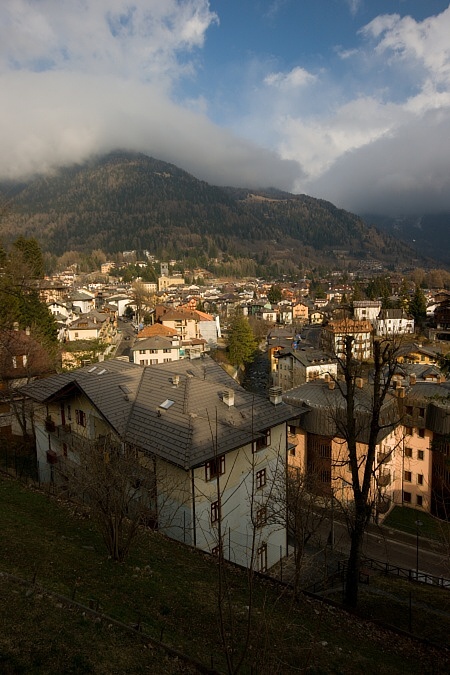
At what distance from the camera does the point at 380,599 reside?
15.0 m

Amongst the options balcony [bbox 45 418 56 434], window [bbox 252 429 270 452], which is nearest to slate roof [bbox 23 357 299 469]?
window [bbox 252 429 270 452]

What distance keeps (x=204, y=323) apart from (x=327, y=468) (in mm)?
52777

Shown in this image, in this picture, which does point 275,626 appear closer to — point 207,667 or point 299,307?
point 207,667

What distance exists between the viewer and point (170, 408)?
1722 cm

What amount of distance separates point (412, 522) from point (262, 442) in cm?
1522

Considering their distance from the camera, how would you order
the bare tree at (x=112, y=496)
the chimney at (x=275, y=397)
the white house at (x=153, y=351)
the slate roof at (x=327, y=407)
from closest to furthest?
1. the bare tree at (x=112, y=496)
2. the chimney at (x=275, y=397)
3. the slate roof at (x=327, y=407)
4. the white house at (x=153, y=351)

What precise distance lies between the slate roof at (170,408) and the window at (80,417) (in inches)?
45.3

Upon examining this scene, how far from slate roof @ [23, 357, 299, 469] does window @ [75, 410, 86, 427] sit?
3.77ft

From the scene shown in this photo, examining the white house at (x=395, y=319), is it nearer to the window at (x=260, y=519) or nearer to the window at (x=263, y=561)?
the window at (x=263, y=561)

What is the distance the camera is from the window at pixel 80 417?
20.1m

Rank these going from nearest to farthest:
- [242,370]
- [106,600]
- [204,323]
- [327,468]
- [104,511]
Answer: [106,600]
[104,511]
[327,468]
[242,370]
[204,323]

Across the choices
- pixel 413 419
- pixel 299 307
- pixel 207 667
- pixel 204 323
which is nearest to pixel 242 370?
pixel 204 323

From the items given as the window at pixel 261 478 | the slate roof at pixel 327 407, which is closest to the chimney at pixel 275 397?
the window at pixel 261 478

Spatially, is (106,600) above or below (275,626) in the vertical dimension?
above
